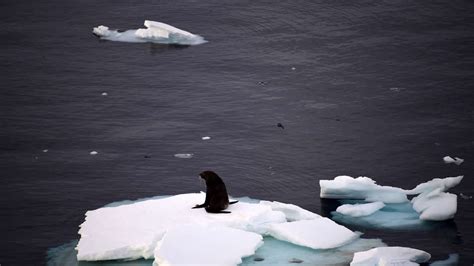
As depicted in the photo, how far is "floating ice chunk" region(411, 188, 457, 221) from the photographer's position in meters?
15.2

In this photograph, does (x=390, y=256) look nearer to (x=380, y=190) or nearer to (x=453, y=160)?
(x=380, y=190)

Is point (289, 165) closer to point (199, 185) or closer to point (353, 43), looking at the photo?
point (199, 185)

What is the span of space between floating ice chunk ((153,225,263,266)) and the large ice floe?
205 centimetres

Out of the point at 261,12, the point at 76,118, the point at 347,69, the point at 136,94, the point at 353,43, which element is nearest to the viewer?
the point at 76,118

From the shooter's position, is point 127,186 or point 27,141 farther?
point 27,141

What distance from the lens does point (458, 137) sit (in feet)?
62.7

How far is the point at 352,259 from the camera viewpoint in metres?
13.8

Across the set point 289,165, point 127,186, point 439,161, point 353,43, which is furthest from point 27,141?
point 353,43

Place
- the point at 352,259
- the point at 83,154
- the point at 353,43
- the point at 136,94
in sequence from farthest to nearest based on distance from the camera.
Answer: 1. the point at 353,43
2. the point at 136,94
3. the point at 83,154
4. the point at 352,259

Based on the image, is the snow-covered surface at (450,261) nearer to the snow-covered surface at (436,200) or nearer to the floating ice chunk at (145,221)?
the snow-covered surface at (436,200)

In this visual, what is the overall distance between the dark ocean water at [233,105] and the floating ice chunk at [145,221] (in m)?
0.60

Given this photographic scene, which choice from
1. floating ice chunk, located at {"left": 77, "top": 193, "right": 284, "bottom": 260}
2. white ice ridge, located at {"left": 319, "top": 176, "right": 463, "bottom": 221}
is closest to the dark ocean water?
white ice ridge, located at {"left": 319, "top": 176, "right": 463, "bottom": 221}

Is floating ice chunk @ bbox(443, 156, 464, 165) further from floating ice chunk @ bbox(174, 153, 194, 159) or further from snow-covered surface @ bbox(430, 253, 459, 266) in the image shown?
floating ice chunk @ bbox(174, 153, 194, 159)

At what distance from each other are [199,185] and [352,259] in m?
3.89
